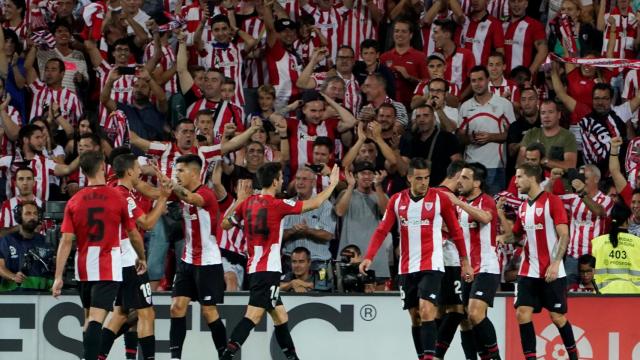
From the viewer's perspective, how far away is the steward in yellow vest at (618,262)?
15602mm

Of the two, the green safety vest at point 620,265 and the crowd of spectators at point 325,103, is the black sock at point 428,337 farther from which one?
the green safety vest at point 620,265

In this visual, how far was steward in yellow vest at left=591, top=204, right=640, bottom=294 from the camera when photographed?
1560cm

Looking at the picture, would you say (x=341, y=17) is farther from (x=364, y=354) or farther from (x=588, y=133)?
(x=364, y=354)

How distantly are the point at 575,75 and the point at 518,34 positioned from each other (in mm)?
1084

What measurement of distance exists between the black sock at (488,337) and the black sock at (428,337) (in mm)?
692

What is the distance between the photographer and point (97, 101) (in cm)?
1923

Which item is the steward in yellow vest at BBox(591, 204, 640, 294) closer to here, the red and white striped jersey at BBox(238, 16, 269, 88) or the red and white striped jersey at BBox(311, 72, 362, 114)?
the red and white striped jersey at BBox(311, 72, 362, 114)

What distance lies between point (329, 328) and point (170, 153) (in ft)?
9.81

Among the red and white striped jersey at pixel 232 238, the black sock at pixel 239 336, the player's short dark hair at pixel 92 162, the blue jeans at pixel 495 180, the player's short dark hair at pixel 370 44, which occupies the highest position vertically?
the player's short dark hair at pixel 370 44

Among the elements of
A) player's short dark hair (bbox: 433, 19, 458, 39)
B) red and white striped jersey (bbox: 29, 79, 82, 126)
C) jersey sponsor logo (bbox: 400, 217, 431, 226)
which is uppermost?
player's short dark hair (bbox: 433, 19, 458, 39)

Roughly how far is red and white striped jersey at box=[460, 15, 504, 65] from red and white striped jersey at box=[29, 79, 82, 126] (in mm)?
5286

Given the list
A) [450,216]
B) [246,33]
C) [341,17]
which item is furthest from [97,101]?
[450,216]

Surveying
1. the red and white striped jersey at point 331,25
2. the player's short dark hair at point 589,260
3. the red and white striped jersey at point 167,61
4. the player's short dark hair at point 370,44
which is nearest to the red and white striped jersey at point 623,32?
the player's short dark hair at point 370,44

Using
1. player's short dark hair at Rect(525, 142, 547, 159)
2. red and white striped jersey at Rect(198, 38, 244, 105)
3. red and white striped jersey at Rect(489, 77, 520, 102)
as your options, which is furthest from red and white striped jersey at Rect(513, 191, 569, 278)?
red and white striped jersey at Rect(198, 38, 244, 105)
